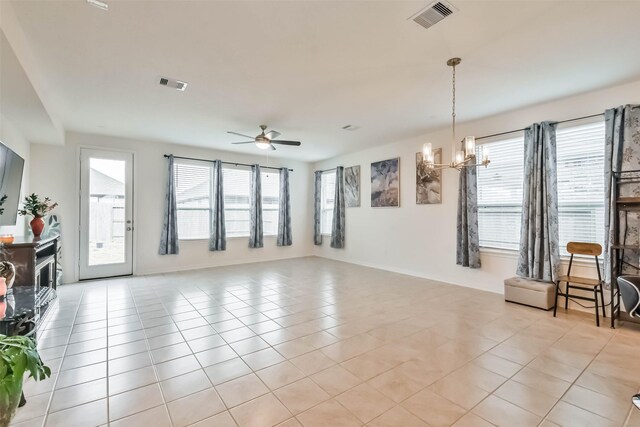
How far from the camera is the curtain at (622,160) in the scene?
3.40 m

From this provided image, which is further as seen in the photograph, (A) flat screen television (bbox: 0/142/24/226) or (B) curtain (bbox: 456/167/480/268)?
(B) curtain (bbox: 456/167/480/268)

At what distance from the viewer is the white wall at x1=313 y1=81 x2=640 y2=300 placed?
402cm

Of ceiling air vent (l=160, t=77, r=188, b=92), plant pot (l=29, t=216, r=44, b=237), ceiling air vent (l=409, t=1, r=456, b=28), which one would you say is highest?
ceiling air vent (l=409, t=1, r=456, b=28)

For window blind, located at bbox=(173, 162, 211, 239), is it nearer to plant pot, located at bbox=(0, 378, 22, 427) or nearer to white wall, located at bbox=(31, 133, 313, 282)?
white wall, located at bbox=(31, 133, 313, 282)

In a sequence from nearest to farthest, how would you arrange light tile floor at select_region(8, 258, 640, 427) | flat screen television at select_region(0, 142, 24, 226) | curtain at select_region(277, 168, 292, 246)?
light tile floor at select_region(8, 258, 640, 427) < flat screen television at select_region(0, 142, 24, 226) < curtain at select_region(277, 168, 292, 246)

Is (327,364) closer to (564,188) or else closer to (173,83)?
(173,83)

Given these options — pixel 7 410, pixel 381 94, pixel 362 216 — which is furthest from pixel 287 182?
pixel 7 410

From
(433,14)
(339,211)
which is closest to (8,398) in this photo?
(433,14)

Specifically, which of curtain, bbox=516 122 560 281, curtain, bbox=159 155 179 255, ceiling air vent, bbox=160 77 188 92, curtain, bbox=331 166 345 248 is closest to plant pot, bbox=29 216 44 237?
curtain, bbox=159 155 179 255

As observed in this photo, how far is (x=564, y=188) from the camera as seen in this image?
4031mm

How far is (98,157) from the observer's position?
5695 mm

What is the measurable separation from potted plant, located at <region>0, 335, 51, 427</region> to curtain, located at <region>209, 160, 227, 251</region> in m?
5.65

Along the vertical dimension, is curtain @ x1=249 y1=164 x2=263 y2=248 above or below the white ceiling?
below

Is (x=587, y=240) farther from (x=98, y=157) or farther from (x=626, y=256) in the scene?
(x=98, y=157)
